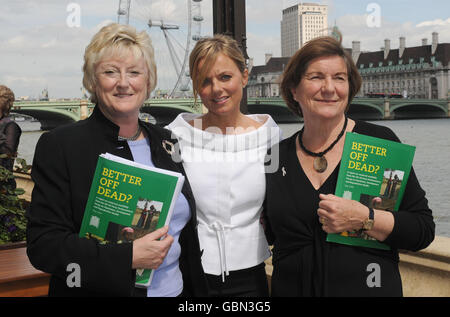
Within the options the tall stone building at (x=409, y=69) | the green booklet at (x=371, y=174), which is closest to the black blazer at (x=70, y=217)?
the green booklet at (x=371, y=174)

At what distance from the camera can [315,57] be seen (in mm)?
1777

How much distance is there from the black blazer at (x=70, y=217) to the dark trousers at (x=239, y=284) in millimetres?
385

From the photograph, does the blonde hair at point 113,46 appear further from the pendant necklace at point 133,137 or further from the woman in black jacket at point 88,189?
the pendant necklace at point 133,137

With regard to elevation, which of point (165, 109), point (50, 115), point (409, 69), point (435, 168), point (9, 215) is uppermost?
point (409, 69)

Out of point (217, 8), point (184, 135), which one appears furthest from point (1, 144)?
point (184, 135)

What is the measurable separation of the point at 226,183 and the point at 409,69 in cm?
8527

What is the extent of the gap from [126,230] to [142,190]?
0.12 m

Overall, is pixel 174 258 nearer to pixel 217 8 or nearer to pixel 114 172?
pixel 114 172

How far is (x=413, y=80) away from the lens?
82188 mm

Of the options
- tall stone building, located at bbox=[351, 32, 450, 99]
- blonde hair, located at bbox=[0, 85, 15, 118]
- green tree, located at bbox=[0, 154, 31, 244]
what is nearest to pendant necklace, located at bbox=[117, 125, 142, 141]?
green tree, located at bbox=[0, 154, 31, 244]

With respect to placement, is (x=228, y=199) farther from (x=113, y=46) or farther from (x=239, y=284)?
(x=113, y=46)

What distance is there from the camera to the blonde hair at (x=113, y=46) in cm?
162

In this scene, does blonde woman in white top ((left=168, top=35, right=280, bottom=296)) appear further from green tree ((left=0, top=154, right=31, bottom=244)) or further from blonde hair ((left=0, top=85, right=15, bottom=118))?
Result: blonde hair ((left=0, top=85, right=15, bottom=118))

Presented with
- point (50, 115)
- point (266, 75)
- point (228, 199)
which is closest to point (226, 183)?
point (228, 199)
